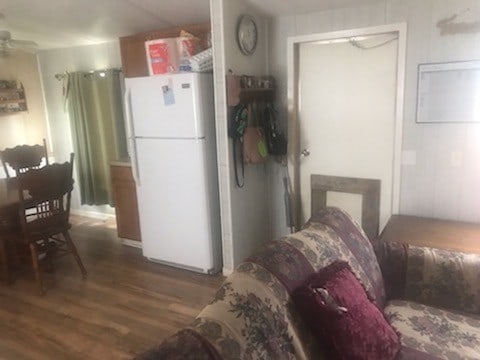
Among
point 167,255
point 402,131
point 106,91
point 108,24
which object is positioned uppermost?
point 108,24

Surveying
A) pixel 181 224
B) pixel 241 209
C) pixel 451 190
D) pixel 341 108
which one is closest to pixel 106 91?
pixel 181 224

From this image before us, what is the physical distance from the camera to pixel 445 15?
248 centimetres

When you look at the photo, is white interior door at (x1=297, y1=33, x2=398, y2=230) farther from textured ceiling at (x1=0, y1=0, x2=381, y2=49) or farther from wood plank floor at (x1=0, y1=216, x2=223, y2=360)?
wood plank floor at (x1=0, y1=216, x2=223, y2=360)

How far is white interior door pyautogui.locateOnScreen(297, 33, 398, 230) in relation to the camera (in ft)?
9.30

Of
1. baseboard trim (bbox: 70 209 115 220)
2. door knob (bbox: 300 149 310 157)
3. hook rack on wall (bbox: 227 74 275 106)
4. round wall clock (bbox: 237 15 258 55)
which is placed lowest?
baseboard trim (bbox: 70 209 115 220)

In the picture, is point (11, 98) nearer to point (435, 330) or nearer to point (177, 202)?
point (177, 202)

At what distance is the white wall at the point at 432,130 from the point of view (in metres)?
2.49

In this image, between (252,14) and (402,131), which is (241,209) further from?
(252,14)

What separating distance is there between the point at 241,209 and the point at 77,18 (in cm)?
227

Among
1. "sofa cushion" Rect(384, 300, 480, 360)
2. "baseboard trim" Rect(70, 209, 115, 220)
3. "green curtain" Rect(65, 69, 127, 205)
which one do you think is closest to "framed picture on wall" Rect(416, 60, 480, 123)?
"sofa cushion" Rect(384, 300, 480, 360)

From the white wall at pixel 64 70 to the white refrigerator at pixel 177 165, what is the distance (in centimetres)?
138

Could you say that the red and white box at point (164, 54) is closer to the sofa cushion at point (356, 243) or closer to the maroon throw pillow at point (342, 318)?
the sofa cushion at point (356, 243)

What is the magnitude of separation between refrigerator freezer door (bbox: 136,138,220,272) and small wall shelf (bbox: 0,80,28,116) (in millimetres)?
2189

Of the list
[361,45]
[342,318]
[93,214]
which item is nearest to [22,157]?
[93,214]
